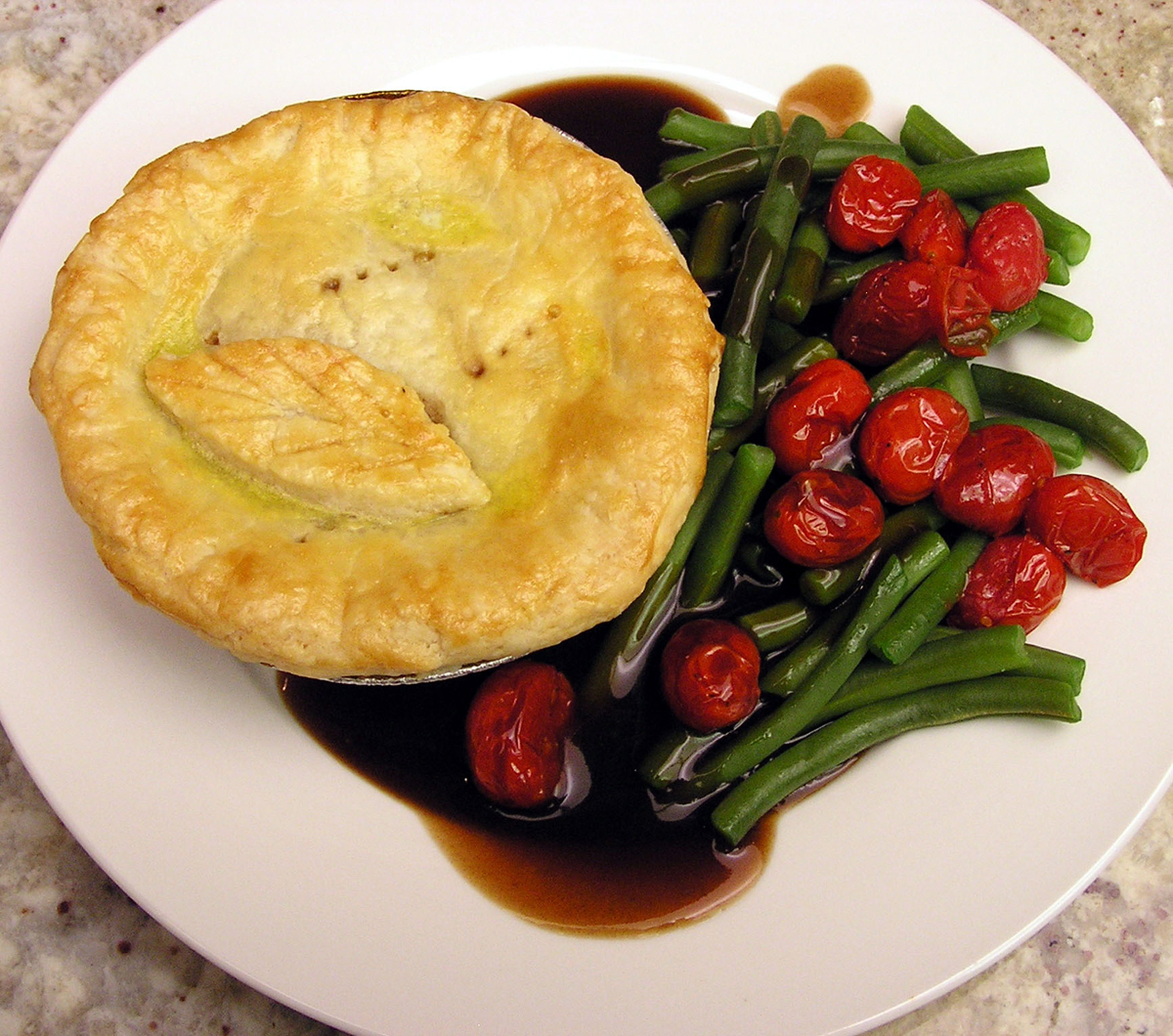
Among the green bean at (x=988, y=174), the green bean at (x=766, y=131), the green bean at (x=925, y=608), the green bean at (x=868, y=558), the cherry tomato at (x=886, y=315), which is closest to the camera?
the green bean at (x=925, y=608)

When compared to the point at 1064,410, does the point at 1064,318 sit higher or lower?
higher

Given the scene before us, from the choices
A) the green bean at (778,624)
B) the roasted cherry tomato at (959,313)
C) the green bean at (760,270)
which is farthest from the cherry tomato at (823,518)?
the roasted cherry tomato at (959,313)

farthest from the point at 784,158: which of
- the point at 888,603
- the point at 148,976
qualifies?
the point at 148,976

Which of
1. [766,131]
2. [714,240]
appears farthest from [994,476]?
[766,131]

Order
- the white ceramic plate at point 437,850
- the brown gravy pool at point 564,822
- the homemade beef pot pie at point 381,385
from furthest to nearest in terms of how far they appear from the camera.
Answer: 1. the brown gravy pool at point 564,822
2. the white ceramic plate at point 437,850
3. the homemade beef pot pie at point 381,385

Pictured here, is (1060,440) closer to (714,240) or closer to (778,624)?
(778,624)

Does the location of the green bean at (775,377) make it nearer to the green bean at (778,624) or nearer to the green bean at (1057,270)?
the green bean at (778,624)
